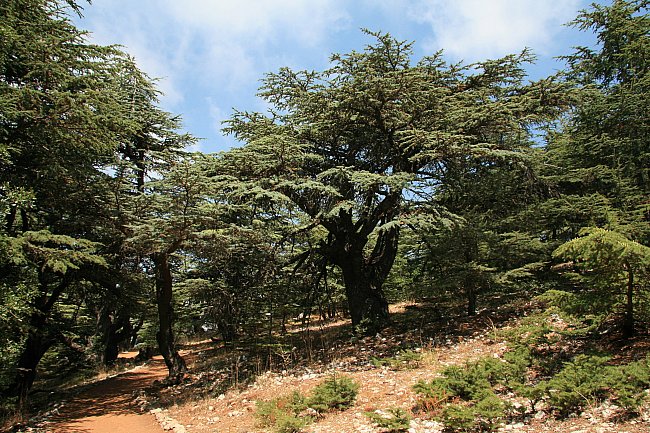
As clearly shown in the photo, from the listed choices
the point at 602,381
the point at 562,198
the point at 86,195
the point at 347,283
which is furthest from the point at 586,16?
the point at 86,195

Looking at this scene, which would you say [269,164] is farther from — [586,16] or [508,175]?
[586,16]

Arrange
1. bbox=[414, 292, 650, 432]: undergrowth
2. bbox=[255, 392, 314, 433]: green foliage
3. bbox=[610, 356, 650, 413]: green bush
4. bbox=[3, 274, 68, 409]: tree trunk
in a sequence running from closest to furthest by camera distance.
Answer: bbox=[610, 356, 650, 413]: green bush < bbox=[414, 292, 650, 432]: undergrowth < bbox=[255, 392, 314, 433]: green foliage < bbox=[3, 274, 68, 409]: tree trunk

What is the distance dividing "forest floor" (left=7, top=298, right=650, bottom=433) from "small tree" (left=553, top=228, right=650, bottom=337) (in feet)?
3.39

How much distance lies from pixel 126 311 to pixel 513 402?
13867 mm

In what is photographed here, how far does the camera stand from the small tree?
649cm

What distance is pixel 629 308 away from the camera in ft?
24.5

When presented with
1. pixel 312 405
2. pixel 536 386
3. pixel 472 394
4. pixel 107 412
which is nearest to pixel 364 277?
pixel 312 405

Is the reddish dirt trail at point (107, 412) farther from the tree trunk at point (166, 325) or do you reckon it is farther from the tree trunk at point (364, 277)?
the tree trunk at point (364, 277)

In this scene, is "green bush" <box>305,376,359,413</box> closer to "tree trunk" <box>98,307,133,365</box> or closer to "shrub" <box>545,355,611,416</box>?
"shrub" <box>545,355,611,416</box>

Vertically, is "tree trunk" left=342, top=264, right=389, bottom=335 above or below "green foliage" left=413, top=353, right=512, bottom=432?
above

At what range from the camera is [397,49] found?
11773mm

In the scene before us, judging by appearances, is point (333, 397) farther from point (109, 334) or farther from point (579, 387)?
point (109, 334)

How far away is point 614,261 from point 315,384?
657cm

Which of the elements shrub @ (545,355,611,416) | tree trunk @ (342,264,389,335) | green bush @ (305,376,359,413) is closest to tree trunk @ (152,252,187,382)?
tree trunk @ (342,264,389,335)
